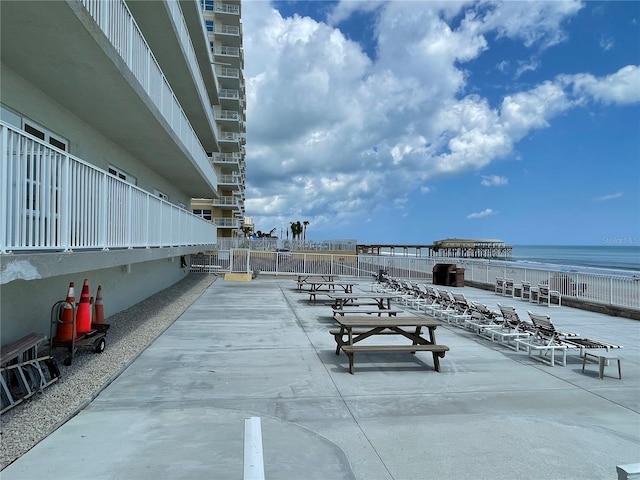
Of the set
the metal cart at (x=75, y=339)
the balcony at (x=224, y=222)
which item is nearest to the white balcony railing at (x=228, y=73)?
the balcony at (x=224, y=222)

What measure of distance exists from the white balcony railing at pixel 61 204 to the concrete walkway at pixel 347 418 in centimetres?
216

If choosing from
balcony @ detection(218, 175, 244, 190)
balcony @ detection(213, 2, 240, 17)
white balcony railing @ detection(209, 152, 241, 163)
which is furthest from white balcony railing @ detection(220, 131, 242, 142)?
balcony @ detection(213, 2, 240, 17)

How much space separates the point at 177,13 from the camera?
13750mm

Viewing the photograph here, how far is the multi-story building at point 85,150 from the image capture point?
493cm

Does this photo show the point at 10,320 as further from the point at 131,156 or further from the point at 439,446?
the point at 131,156

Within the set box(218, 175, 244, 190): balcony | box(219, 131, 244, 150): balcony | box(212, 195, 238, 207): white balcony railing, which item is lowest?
box(212, 195, 238, 207): white balcony railing

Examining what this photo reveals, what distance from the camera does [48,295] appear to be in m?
7.61

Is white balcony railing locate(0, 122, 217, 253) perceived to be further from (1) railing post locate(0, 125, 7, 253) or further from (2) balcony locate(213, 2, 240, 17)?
(2) balcony locate(213, 2, 240, 17)

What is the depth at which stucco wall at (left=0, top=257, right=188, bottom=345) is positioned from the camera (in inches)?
250

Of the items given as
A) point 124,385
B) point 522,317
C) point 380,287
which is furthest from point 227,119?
point 124,385

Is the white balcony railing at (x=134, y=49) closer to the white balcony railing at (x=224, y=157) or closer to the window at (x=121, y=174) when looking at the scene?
the window at (x=121, y=174)

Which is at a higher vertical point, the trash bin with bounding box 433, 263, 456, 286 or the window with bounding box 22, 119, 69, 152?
the window with bounding box 22, 119, 69, 152

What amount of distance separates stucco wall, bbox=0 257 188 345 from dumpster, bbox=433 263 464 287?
14.6 m

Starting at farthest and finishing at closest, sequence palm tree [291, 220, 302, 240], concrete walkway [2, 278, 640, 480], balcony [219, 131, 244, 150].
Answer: palm tree [291, 220, 302, 240]
balcony [219, 131, 244, 150]
concrete walkway [2, 278, 640, 480]
